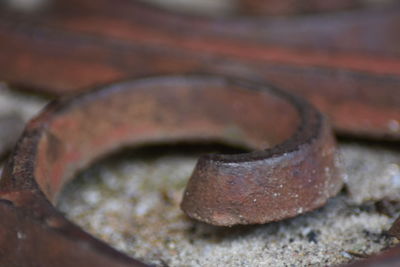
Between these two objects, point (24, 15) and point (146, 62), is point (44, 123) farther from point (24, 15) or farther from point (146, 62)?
point (24, 15)

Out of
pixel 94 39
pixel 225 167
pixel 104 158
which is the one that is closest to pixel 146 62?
pixel 94 39

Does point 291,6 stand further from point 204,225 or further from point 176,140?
point 204,225

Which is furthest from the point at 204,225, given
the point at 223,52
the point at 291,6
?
the point at 291,6

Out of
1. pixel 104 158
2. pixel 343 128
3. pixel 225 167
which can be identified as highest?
pixel 225 167

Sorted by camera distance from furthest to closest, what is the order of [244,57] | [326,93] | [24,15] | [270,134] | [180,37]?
[24,15]
[180,37]
[244,57]
[326,93]
[270,134]

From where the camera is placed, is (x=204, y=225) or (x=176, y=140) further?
(x=176, y=140)

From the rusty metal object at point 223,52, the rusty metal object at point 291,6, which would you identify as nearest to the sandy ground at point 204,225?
the rusty metal object at point 223,52

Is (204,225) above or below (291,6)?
below
